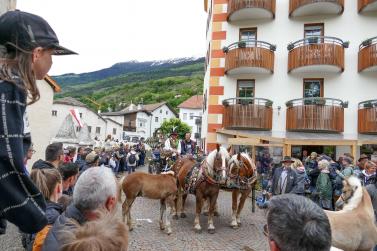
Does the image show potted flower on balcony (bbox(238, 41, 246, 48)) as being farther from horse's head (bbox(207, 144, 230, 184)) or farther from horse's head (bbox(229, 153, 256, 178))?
horse's head (bbox(207, 144, 230, 184))

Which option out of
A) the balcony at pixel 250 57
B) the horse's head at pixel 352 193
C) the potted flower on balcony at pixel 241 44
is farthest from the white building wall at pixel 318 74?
the horse's head at pixel 352 193

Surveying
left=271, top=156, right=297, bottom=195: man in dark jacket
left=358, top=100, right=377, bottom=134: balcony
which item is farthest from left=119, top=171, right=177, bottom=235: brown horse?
left=358, top=100, right=377, bottom=134: balcony

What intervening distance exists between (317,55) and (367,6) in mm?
3655

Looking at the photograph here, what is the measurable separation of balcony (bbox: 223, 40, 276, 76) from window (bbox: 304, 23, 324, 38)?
6.68ft

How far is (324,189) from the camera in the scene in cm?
816

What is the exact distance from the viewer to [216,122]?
17703 millimetres

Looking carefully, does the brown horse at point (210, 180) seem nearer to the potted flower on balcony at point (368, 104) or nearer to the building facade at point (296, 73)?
the building facade at point (296, 73)

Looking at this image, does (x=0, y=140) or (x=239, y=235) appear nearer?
(x=0, y=140)

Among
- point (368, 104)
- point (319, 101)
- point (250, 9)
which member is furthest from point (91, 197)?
point (250, 9)

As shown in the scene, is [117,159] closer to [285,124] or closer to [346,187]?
[285,124]

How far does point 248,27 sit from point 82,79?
187024 mm

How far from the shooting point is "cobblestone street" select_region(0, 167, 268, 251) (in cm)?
667

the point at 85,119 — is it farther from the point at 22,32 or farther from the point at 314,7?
the point at 22,32

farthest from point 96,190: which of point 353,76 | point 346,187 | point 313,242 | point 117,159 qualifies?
point 117,159
